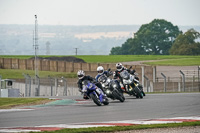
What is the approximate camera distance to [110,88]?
88.3ft

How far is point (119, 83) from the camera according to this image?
28672 millimetres

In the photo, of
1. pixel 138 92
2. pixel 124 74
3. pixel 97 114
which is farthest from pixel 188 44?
pixel 97 114

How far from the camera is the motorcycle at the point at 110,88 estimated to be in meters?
26.6

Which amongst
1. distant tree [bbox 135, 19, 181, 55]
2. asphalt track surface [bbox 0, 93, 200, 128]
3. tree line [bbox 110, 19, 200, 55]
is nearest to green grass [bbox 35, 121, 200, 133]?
asphalt track surface [bbox 0, 93, 200, 128]

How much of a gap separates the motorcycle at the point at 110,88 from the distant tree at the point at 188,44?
9651cm

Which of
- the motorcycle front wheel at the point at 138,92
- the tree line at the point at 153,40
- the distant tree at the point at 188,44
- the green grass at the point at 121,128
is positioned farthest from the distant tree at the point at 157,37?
the green grass at the point at 121,128

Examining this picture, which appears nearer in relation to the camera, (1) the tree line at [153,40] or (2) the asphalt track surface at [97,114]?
(2) the asphalt track surface at [97,114]

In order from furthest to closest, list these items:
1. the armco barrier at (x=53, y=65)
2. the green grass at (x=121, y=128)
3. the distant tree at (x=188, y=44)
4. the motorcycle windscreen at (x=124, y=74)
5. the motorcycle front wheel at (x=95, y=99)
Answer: the distant tree at (x=188, y=44) < the armco barrier at (x=53, y=65) < the motorcycle windscreen at (x=124, y=74) < the motorcycle front wheel at (x=95, y=99) < the green grass at (x=121, y=128)

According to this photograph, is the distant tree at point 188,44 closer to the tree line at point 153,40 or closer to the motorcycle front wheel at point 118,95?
the tree line at point 153,40

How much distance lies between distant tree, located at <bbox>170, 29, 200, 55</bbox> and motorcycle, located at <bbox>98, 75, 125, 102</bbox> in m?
96.5

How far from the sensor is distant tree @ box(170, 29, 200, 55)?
12362 cm

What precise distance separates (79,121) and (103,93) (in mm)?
6393

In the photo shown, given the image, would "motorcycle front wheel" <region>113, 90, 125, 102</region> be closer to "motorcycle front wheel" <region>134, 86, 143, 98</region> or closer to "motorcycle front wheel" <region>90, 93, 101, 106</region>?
"motorcycle front wheel" <region>90, 93, 101, 106</region>

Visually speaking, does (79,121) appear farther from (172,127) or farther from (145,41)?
(145,41)
